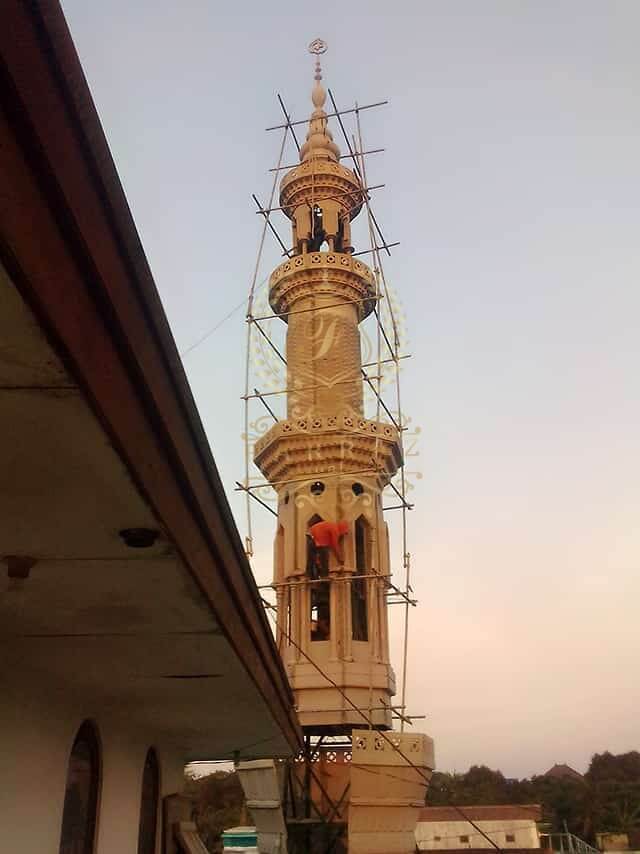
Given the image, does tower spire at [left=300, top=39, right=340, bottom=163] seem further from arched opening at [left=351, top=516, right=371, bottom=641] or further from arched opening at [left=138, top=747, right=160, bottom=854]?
arched opening at [left=138, top=747, right=160, bottom=854]

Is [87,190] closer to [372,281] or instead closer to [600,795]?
[372,281]

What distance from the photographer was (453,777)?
67875 mm

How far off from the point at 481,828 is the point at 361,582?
22.3m

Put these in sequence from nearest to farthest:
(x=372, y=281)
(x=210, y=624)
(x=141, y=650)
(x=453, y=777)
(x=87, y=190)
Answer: (x=87, y=190) < (x=210, y=624) < (x=141, y=650) < (x=372, y=281) < (x=453, y=777)

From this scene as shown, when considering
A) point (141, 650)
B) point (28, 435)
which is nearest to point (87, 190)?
point (28, 435)

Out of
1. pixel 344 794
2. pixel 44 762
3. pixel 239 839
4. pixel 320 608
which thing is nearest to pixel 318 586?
pixel 320 608

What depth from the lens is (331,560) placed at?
19.3 meters

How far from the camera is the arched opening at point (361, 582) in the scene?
64.2 feet

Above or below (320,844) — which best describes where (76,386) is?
above

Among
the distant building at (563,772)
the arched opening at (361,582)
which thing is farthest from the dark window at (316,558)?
the distant building at (563,772)

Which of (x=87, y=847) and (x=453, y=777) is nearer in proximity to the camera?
(x=87, y=847)

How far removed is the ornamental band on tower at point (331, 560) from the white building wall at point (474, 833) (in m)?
20.9

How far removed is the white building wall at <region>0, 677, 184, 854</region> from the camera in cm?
501

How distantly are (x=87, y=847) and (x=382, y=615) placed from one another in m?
13.0
